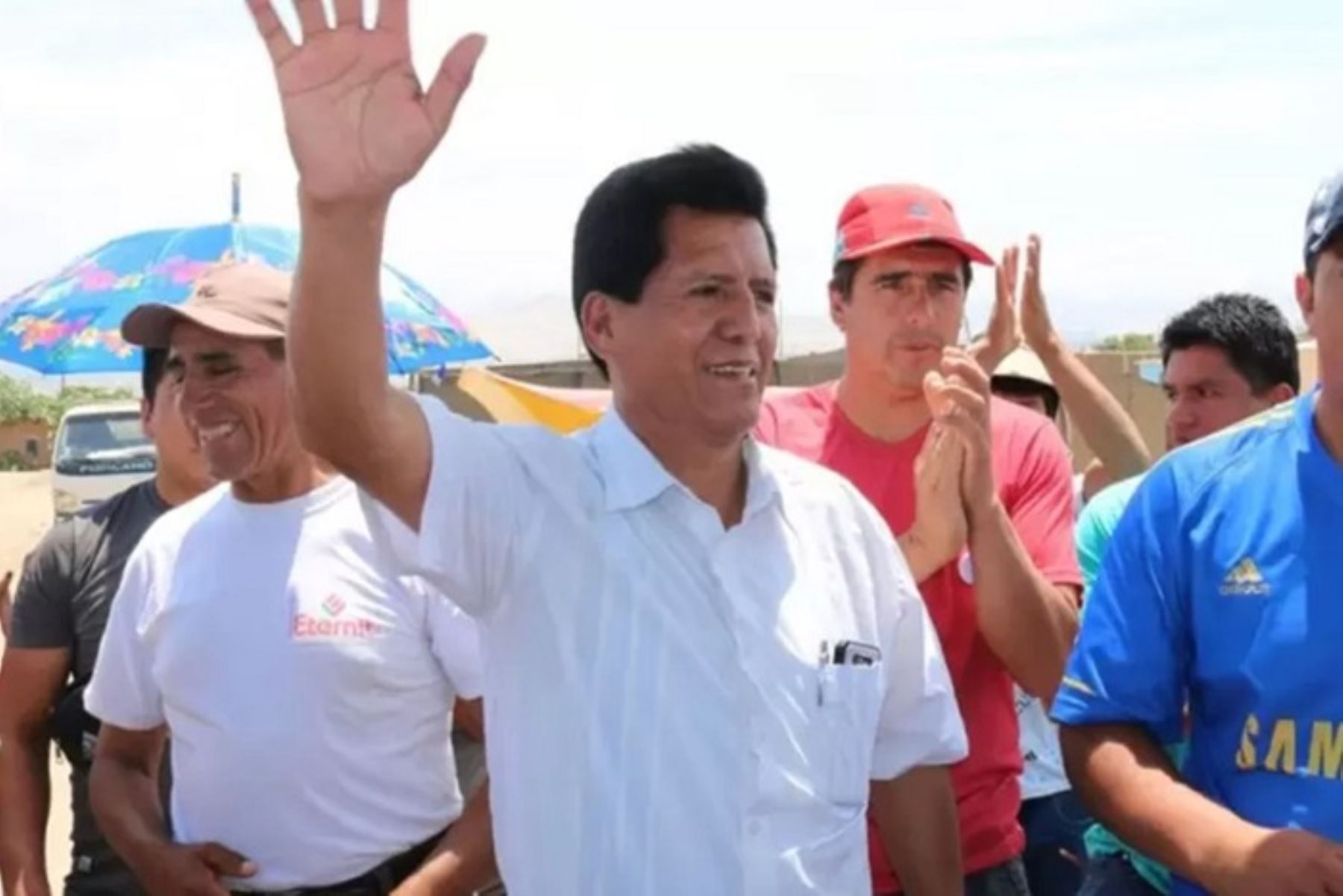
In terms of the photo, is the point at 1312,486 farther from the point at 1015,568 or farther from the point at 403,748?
the point at 403,748

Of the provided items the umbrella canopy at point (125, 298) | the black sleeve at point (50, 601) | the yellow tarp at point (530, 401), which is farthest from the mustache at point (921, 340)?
the yellow tarp at point (530, 401)

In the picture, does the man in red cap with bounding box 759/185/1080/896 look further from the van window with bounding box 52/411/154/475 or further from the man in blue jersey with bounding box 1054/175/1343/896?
the van window with bounding box 52/411/154/475

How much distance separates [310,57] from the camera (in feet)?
6.45

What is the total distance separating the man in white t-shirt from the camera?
303 centimetres

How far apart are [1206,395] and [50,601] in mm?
2679

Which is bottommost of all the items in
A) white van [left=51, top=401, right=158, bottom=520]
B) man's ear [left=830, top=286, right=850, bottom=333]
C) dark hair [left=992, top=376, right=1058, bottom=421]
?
white van [left=51, top=401, right=158, bottom=520]

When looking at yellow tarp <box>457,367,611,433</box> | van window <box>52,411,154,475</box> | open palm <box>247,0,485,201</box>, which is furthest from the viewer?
van window <box>52,411,154,475</box>

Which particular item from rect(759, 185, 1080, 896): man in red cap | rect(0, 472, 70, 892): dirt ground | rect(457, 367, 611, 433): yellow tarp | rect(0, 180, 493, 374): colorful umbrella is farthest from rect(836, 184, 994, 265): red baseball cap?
rect(0, 472, 70, 892): dirt ground

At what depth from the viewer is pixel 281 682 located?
303 centimetres

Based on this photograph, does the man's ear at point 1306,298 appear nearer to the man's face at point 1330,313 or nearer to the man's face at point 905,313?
the man's face at point 1330,313

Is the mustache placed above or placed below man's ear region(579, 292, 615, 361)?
below

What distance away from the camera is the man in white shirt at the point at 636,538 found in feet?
6.47

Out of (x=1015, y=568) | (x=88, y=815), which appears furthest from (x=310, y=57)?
(x=88, y=815)

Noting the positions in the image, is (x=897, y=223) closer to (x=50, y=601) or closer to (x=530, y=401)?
(x=50, y=601)
